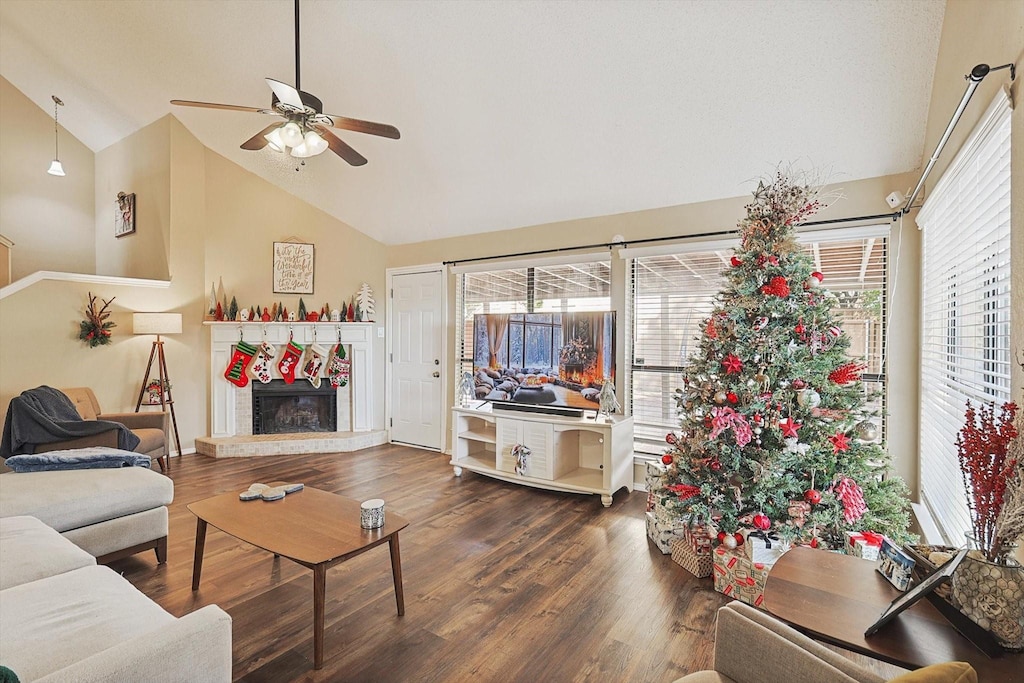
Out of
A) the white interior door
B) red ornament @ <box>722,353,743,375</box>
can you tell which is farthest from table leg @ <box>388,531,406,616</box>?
the white interior door

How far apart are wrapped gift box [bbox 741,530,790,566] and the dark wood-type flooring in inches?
10.8

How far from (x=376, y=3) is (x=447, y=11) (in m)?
0.44

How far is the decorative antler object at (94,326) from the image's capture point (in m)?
4.53

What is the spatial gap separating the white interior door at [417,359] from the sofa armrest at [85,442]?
2673 mm

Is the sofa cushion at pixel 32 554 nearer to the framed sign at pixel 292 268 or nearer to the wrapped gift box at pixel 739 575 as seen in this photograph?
the wrapped gift box at pixel 739 575

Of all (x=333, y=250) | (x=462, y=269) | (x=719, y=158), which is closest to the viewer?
(x=719, y=158)

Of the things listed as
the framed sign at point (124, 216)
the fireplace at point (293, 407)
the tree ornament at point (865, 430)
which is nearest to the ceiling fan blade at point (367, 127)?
the tree ornament at point (865, 430)

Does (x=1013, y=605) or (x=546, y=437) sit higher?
(x=1013, y=605)

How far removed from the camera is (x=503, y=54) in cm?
300

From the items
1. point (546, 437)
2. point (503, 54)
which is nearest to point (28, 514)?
point (546, 437)

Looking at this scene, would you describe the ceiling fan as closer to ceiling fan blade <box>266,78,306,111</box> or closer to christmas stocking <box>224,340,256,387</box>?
ceiling fan blade <box>266,78,306,111</box>

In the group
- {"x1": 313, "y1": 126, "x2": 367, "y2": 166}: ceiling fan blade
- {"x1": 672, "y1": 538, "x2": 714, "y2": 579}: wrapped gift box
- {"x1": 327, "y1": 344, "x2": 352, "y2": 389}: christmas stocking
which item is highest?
{"x1": 313, "y1": 126, "x2": 367, "y2": 166}: ceiling fan blade

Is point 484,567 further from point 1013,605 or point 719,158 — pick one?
point 719,158

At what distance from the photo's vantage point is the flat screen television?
4004 mm
